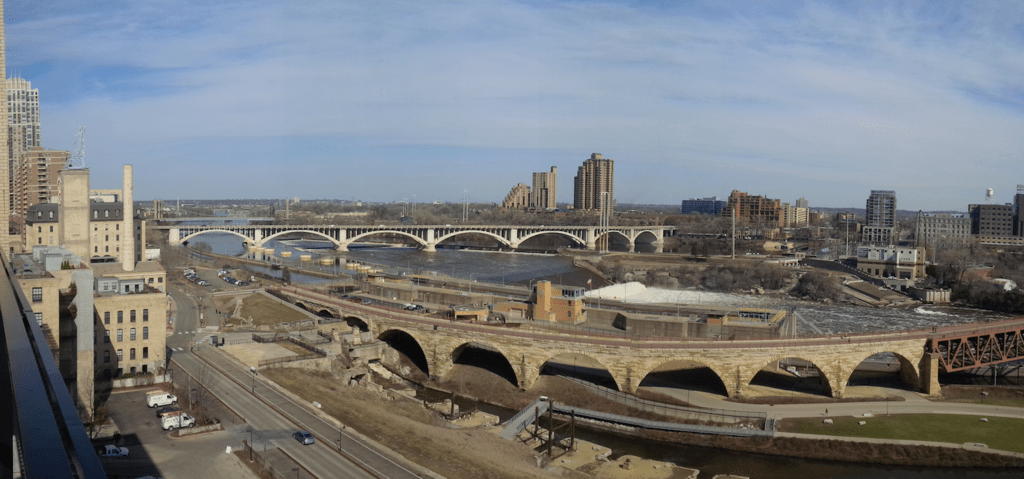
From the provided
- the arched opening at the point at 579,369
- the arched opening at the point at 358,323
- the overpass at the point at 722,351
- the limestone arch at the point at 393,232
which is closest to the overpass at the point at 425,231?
the limestone arch at the point at 393,232

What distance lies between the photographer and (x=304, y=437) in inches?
840

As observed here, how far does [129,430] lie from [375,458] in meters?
7.53

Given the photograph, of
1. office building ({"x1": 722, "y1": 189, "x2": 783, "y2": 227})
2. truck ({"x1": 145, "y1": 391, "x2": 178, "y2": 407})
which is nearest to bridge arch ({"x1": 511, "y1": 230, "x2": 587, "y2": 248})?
office building ({"x1": 722, "y1": 189, "x2": 783, "y2": 227})

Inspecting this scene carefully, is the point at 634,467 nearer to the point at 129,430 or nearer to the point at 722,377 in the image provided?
the point at 722,377

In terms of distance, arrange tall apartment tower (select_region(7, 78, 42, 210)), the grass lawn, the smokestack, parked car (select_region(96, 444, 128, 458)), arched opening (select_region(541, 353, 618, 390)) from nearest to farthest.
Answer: parked car (select_region(96, 444, 128, 458))
arched opening (select_region(541, 353, 618, 390))
the grass lawn
the smokestack
tall apartment tower (select_region(7, 78, 42, 210))

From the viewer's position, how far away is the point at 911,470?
25000 millimetres

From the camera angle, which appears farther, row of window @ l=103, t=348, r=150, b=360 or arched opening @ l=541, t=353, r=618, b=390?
arched opening @ l=541, t=353, r=618, b=390

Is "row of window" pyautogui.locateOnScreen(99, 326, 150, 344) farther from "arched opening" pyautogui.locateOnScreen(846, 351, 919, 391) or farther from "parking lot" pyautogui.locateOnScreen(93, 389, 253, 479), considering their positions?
"arched opening" pyautogui.locateOnScreen(846, 351, 919, 391)

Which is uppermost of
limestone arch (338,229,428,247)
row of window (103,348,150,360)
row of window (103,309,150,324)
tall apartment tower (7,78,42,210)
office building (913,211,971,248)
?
tall apartment tower (7,78,42,210)

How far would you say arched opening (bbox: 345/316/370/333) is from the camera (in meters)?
40.0

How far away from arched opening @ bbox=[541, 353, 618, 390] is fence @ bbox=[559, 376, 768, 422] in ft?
4.20

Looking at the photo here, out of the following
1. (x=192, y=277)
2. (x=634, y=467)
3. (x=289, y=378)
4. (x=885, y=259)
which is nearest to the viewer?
(x=634, y=467)

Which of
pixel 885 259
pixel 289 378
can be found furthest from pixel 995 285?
pixel 289 378

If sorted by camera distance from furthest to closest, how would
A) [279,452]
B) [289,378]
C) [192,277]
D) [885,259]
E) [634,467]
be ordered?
1. [885,259]
2. [192,277]
3. [289,378]
4. [634,467]
5. [279,452]
